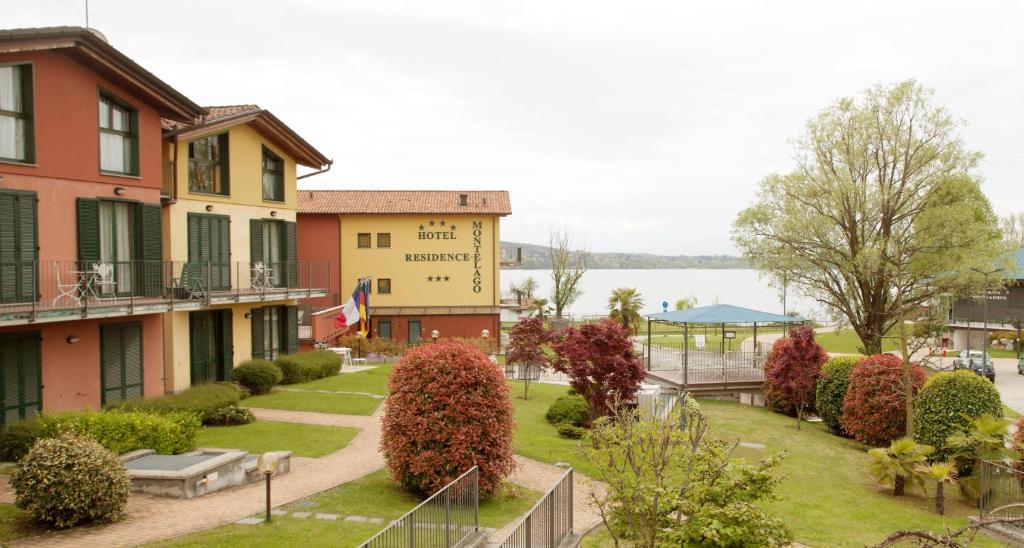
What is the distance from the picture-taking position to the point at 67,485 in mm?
10547

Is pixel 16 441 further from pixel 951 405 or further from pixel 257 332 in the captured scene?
pixel 951 405

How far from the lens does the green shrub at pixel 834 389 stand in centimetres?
2268

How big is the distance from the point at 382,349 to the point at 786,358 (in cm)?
1984

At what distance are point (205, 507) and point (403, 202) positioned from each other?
31.8 metres

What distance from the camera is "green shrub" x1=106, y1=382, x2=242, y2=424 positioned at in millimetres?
17047

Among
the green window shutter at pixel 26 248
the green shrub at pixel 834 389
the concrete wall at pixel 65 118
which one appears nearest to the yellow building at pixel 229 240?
the concrete wall at pixel 65 118

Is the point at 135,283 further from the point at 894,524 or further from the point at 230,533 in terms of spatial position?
the point at 894,524

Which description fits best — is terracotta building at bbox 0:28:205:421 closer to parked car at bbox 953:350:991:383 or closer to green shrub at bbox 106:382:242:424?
green shrub at bbox 106:382:242:424

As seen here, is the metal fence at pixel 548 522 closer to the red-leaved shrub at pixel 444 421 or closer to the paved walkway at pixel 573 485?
the paved walkway at pixel 573 485

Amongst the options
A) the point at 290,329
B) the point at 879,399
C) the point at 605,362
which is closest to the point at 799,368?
the point at 879,399

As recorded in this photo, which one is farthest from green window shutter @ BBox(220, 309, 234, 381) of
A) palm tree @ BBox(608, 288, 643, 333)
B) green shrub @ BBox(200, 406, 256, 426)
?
palm tree @ BBox(608, 288, 643, 333)

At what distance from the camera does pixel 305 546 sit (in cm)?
1009

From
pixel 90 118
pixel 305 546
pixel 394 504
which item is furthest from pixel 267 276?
pixel 305 546

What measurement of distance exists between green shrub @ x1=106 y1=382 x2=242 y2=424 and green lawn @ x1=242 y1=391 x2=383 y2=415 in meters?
1.95
